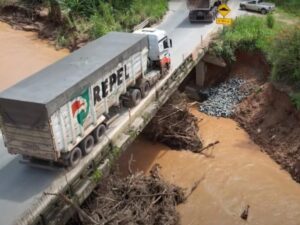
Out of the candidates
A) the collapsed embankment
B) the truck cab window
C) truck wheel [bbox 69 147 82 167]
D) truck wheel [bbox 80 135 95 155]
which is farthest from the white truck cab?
truck wheel [bbox 69 147 82 167]

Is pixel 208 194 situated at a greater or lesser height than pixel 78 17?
lesser

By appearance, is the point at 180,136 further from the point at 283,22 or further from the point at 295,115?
the point at 283,22

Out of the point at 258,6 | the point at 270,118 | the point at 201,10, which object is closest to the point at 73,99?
the point at 270,118

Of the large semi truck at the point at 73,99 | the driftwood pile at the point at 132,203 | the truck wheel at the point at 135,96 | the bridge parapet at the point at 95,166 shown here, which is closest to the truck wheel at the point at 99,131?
the large semi truck at the point at 73,99

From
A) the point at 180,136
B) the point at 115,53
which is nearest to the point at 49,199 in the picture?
the point at 115,53

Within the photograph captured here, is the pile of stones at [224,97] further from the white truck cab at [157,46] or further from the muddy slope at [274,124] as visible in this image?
the white truck cab at [157,46]

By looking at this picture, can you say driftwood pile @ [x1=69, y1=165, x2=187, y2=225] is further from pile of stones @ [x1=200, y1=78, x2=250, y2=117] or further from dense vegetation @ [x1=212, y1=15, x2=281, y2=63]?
dense vegetation @ [x1=212, y1=15, x2=281, y2=63]
